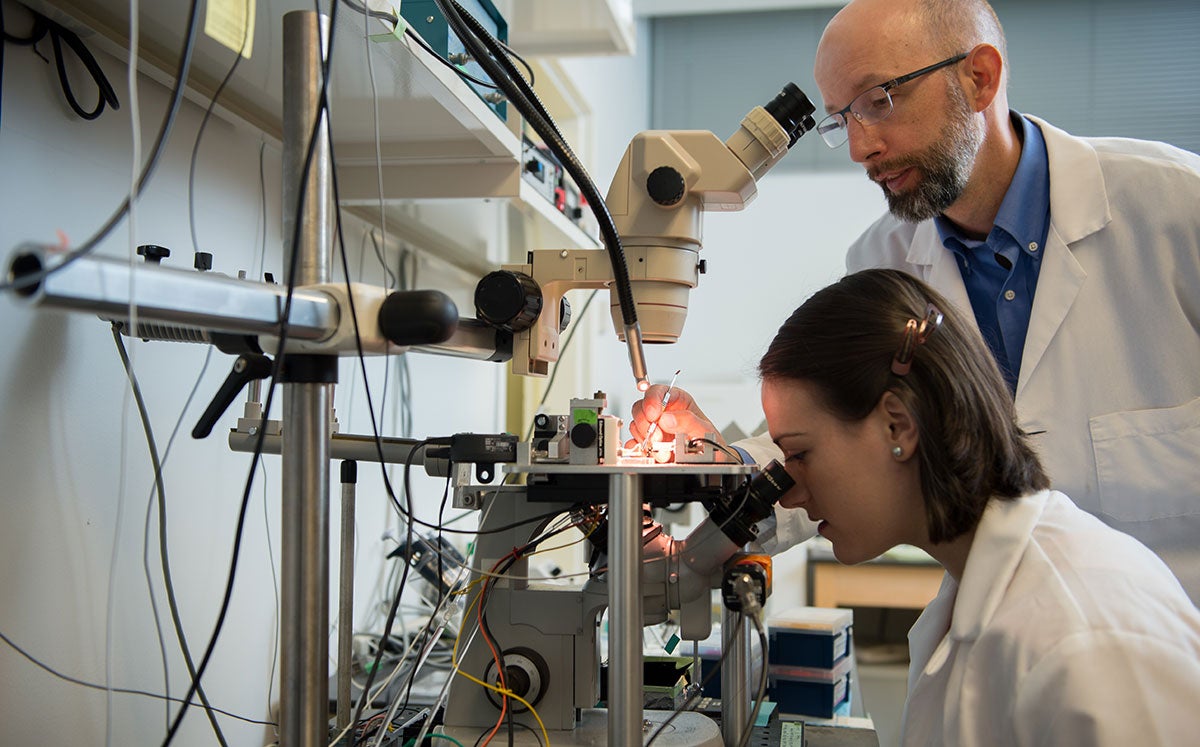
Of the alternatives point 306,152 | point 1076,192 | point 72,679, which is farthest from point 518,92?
point 1076,192

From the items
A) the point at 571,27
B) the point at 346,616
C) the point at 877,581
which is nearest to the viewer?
the point at 346,616

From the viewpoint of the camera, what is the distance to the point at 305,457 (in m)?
0.72

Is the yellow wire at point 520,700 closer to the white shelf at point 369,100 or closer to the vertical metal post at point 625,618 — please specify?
the vertical metal post at point 625,618

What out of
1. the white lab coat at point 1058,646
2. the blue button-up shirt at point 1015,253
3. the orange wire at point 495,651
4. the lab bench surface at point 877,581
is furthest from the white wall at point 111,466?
the lab bench surface at point 877,581

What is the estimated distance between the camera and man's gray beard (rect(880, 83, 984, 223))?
1.44 m

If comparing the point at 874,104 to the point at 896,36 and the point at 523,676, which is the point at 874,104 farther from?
the point at 523,676

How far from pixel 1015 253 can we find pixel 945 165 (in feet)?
0.68

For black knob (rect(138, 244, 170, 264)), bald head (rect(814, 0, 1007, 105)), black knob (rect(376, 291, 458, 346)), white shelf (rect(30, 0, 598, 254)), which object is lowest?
black knob (rect(376, 291, 458, 346))

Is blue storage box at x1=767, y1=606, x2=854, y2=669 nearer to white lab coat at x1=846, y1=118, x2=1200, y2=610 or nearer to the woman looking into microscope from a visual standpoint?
the woman looking into microscope

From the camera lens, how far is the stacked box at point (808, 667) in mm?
1398

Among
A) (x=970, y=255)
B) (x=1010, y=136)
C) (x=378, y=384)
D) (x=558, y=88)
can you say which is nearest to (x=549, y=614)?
(x=378, y=384)

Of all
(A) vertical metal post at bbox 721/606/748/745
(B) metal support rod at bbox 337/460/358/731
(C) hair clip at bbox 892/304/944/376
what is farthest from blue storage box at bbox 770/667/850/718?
(B) metal support rod at bbox 337/460/358/731

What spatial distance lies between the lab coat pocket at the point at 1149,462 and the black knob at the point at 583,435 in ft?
3.12

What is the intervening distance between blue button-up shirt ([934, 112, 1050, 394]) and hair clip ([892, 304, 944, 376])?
0.54 metres
